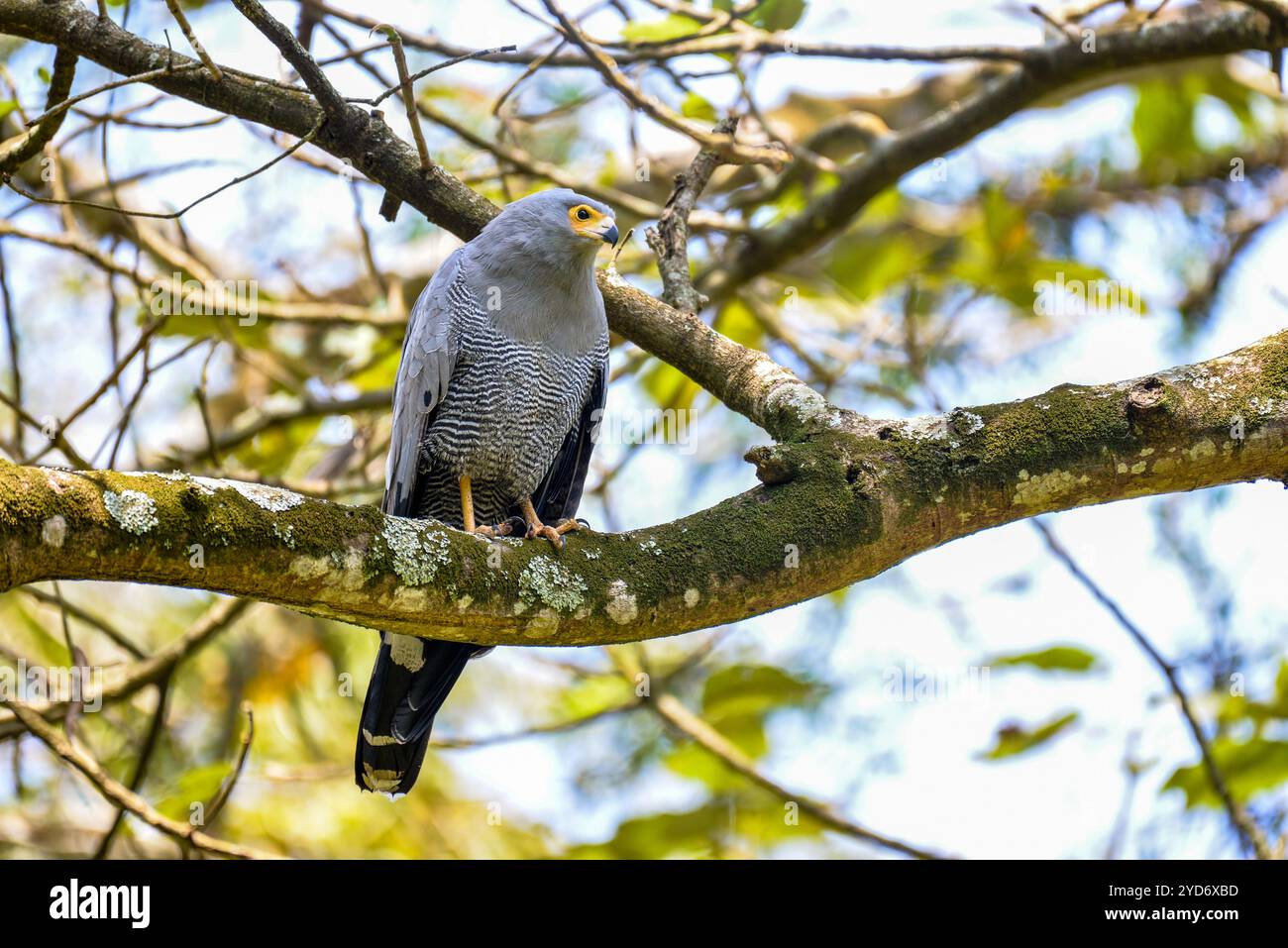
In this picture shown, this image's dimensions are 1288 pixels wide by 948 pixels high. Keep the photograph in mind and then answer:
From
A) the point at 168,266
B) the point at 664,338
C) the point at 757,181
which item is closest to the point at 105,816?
the point at 168,266

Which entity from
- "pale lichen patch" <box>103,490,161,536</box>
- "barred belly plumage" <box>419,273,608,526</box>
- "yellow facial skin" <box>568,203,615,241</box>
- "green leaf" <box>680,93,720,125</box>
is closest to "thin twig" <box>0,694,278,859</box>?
"barred belly plumage" <box>419,273,608,526</box>

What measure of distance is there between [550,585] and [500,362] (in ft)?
6.44

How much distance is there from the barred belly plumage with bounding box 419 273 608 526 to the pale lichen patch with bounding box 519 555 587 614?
5.79 feet

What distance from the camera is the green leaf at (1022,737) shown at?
5.22m

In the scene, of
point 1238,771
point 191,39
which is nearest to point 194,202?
point 191,39

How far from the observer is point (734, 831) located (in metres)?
6.29

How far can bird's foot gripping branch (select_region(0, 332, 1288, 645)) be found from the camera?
10.2ft

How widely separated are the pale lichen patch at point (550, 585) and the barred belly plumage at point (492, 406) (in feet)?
5.79

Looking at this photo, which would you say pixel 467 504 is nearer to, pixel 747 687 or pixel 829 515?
pixel 747 687

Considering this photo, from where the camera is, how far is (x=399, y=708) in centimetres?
455

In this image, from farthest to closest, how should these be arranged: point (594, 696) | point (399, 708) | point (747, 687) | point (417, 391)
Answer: point (594, 696) → point (747, 687) → point (417, 391) → point (399, 708)

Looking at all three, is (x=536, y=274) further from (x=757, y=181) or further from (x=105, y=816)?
(x=105, y=816)
